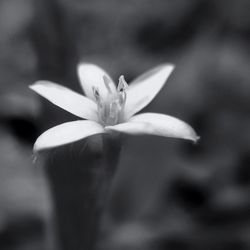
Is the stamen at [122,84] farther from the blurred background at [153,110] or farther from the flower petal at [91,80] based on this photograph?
the blurred background at [153,110]

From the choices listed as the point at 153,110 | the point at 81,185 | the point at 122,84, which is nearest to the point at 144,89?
the point at 122,84

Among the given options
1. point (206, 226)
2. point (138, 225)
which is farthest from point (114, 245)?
point (206, 226)

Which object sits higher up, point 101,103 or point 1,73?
point 1,73

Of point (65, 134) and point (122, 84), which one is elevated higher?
point (122, 84)

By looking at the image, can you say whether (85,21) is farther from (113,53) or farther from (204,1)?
(204,1)

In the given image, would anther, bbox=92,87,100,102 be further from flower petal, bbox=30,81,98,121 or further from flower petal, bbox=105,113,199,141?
flower petal, bbox=105,113,199,141

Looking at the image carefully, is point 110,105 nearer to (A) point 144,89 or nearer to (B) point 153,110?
(A) point 144,89

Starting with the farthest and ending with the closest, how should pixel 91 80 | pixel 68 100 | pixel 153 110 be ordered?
pixel 153 110, pixel 91 80, pixel 68 100
